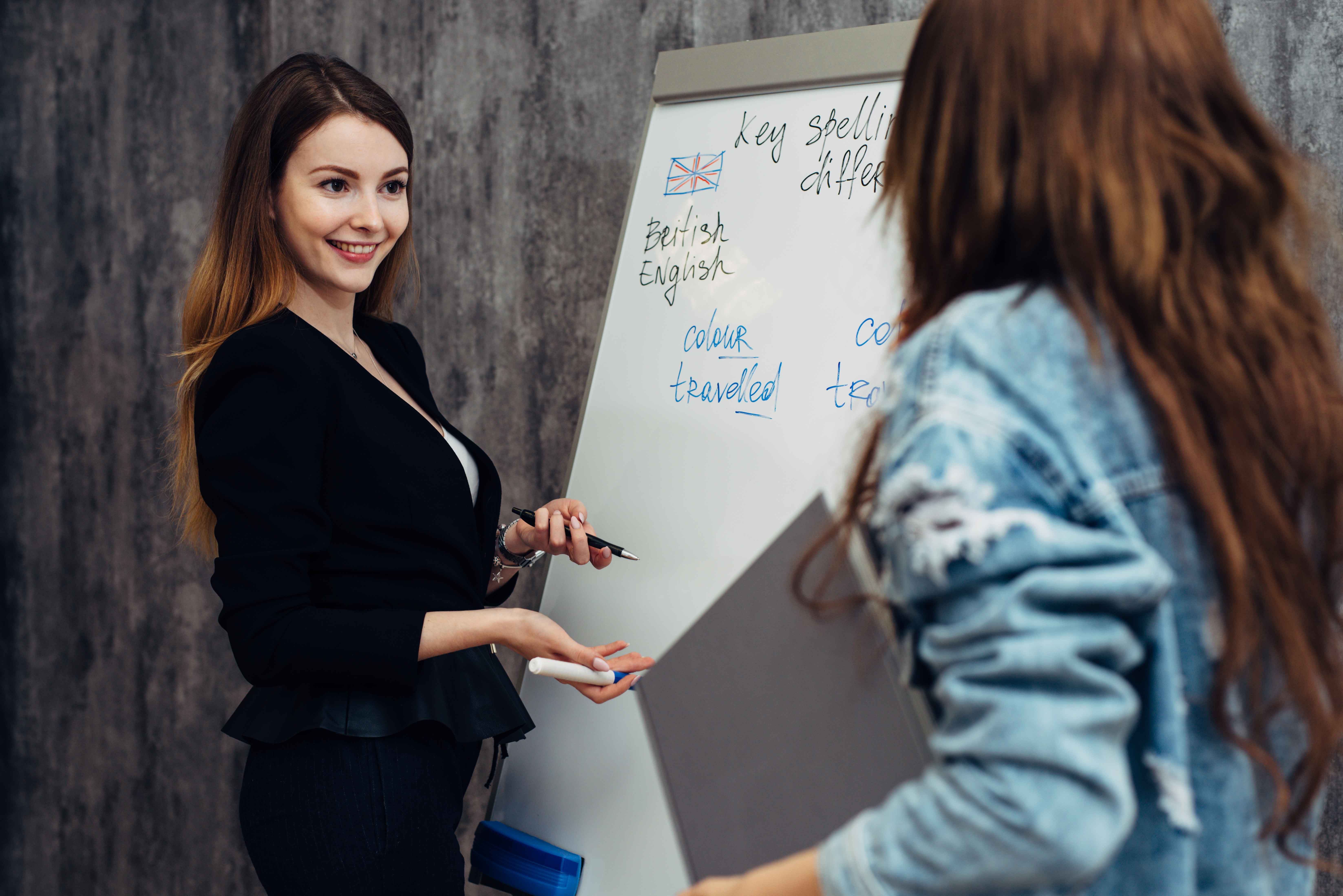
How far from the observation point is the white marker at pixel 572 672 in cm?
89

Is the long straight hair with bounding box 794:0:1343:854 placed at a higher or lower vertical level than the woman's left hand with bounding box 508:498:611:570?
higher

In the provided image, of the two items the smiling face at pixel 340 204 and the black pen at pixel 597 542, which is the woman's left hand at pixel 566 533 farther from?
the smiling face at pixel 340 204

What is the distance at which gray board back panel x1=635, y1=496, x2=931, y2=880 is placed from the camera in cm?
64

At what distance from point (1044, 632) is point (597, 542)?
31.7 inches

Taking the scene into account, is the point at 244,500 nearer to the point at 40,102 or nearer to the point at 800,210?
the point at 800,210

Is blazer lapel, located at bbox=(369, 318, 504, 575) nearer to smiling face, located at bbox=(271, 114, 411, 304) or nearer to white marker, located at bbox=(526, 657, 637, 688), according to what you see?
smiling face, located at bbox=(271, 114, 411, 304)

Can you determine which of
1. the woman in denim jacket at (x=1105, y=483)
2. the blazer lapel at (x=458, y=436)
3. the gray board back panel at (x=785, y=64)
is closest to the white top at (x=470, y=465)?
the blazer lapel at (x=458, y=436)

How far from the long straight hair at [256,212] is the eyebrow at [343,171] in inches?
1.3

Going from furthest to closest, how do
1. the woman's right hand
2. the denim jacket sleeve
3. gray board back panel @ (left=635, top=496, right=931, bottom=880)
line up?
the woman's right hand
gray board back panel @ (left=635, top=496, right=931, bottom=880)
the denim jacket sleeve

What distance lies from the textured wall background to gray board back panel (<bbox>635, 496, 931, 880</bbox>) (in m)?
1.14

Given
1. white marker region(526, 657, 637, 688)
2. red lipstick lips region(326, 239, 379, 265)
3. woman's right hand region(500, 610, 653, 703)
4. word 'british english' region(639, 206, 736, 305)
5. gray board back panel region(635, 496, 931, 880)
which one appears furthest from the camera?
word 'british english' region(639, 206, 736, 305)

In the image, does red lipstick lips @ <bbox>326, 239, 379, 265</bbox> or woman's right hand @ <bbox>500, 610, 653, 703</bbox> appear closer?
woman's right hand @ <bbox>500, 610, 653, 703</bbox>

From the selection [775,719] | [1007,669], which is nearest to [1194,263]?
[1007,669]

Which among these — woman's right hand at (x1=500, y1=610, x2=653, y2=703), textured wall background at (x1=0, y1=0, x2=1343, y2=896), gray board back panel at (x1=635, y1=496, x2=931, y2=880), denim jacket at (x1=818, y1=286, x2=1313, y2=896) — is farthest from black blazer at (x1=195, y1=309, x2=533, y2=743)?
textured wall background at (x1=0, y1=0, x2=1343, y2=896)
